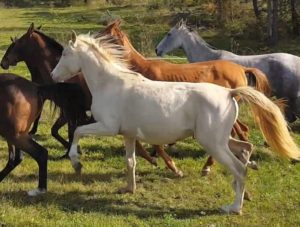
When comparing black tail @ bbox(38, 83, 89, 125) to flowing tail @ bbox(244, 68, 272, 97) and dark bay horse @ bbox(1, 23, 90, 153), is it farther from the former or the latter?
flowing tail @ bbox(244, 68, 272, 97)

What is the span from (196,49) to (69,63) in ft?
14.7

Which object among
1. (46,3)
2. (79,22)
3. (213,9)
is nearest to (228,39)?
(213,9)

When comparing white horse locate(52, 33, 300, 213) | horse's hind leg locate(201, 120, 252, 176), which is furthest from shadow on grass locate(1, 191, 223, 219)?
horse's hind leg locate(201, 120, 252, 176)

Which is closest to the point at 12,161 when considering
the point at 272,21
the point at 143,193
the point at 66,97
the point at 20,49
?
the point at 66,97

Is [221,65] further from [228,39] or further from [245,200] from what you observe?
[228,39]

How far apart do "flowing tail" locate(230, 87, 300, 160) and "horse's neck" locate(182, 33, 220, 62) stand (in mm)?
3940

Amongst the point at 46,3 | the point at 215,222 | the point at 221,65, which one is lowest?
the point at 46,3

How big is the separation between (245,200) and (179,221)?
3.47 feet

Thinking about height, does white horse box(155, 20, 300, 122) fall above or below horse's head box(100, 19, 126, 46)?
below

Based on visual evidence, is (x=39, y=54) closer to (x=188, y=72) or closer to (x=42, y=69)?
(x=42, y=69)

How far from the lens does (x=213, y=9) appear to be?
2438 centimetres

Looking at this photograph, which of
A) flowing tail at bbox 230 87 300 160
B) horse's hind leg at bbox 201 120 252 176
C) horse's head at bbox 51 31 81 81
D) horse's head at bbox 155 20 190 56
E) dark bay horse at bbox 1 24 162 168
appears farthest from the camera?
horse's head at bbox 155 20 190 56

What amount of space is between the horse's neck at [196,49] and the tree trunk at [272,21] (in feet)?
32.6

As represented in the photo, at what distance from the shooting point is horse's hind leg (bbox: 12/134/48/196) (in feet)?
18.5
